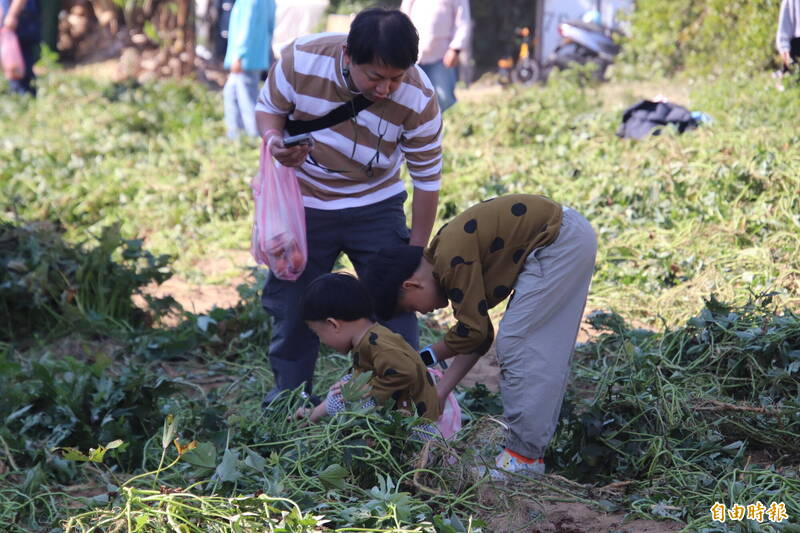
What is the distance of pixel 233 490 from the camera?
2730mm

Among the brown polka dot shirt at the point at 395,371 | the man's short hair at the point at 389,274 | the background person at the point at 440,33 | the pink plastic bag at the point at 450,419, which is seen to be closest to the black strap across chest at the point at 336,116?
the man's short hair at the point at 389,274

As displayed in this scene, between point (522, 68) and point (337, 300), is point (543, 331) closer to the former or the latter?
point (337, 300)

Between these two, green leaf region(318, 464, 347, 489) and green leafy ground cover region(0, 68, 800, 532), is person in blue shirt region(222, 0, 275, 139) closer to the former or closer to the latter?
green leafy ground cover region(0, 68, 800, 532)

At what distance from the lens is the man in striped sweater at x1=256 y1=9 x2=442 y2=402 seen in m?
3.36

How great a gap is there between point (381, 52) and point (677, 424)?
1.58m

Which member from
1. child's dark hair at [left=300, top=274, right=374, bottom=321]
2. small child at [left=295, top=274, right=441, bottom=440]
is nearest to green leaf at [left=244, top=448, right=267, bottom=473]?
small child at [left=295, top=274, right=441, bottom=440]

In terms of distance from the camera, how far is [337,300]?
3084 millimetres

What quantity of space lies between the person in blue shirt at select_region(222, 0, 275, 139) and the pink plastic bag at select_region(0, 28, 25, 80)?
2894mm

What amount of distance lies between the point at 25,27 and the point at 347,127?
29.5ft

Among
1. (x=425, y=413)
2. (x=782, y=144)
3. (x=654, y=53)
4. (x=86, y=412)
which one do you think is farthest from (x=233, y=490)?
(x=654, y=53)

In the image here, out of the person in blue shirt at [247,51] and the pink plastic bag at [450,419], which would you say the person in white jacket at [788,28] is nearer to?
the person in blue shirt at [247,51]

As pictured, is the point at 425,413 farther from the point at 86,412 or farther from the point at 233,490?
the point at 86,412

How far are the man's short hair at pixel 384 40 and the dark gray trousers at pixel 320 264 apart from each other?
0.67 meters

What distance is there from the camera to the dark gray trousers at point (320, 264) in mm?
3594
